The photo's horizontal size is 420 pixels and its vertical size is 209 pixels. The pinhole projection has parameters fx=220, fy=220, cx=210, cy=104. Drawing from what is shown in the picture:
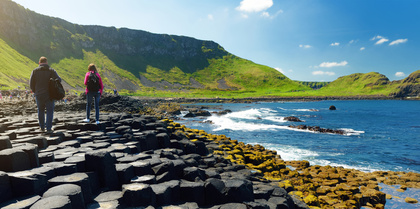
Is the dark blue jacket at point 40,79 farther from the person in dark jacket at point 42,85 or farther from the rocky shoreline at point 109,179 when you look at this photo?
the rocky shoreline at point 109,179

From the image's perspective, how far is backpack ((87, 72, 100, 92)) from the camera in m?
10.1

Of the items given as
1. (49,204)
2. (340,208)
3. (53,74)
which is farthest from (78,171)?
(340,208)

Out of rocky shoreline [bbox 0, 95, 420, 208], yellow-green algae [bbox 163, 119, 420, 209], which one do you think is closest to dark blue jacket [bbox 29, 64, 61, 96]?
rocky shoreline [bbox 0, 95, 420, 208]

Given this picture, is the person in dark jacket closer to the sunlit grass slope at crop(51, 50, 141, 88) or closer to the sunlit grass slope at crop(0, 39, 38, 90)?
the sunlit grass slope at crop(0, 39, 38, 90)

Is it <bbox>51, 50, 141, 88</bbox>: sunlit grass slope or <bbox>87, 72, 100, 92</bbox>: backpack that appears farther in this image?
<bbox>51, 50, 141, 88</bbox>: sunlit grass slope

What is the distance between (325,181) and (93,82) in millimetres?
13020

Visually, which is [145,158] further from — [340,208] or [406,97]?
[406,97]

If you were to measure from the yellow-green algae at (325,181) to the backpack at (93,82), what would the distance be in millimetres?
4562

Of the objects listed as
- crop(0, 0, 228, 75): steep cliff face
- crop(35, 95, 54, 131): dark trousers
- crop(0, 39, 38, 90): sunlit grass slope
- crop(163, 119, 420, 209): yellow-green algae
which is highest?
crop(0, 0, 228, 75): steep cliff face

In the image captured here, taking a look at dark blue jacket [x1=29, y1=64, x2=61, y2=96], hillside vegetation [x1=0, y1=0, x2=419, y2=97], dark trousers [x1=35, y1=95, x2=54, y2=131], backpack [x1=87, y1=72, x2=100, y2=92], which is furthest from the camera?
hillside vegetation [x1=0, y1=0, x2=419, y2=97]

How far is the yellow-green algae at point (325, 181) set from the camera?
31.6 ft

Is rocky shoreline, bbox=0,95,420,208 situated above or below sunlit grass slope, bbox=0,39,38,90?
below

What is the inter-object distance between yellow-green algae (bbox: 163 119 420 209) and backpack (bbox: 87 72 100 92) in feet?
15.0

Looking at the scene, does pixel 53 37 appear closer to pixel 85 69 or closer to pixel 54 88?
pixel 85 69
